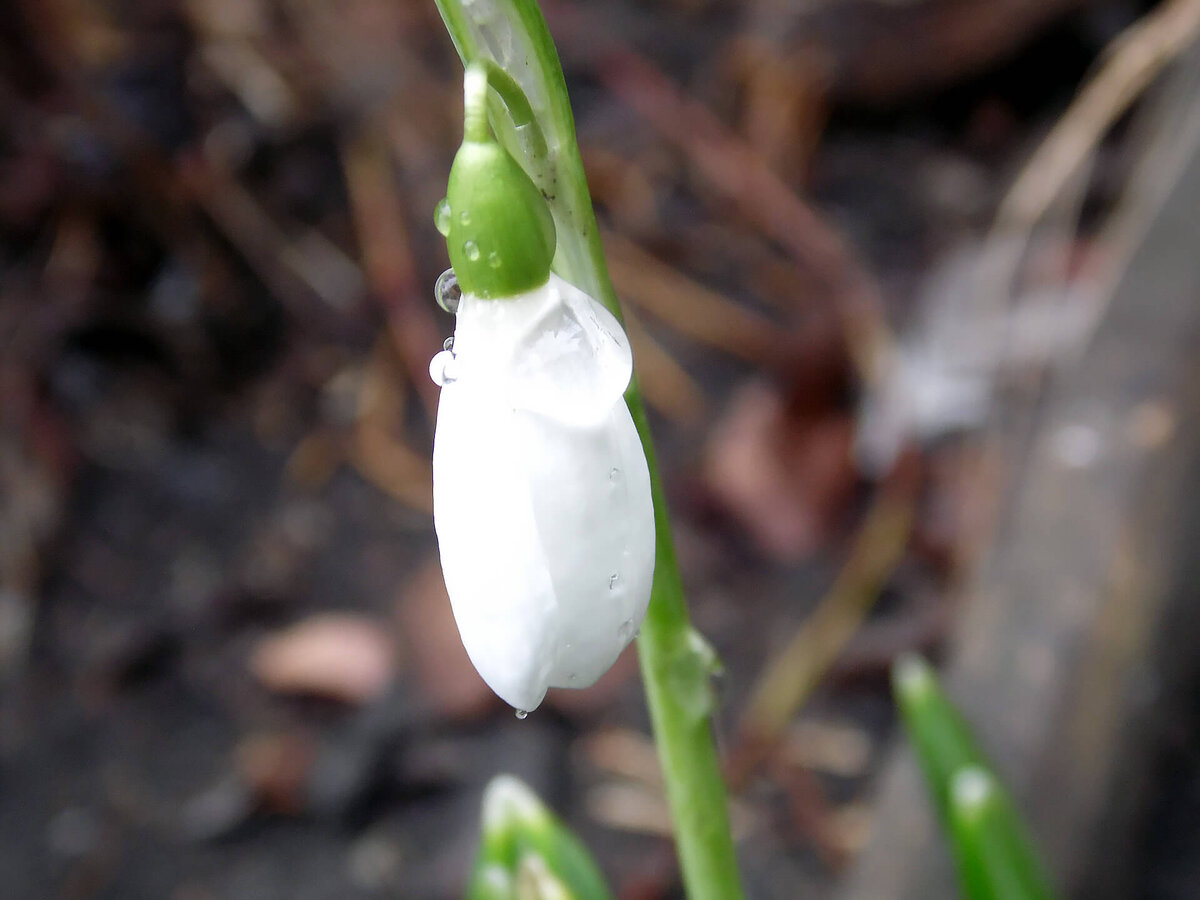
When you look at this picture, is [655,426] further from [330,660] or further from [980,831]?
[980,831]

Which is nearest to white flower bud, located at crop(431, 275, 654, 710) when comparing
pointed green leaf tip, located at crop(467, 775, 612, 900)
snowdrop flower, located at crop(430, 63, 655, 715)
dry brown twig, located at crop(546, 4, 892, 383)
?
snowdrop flower, located at crop(430, 63, 655, 715)

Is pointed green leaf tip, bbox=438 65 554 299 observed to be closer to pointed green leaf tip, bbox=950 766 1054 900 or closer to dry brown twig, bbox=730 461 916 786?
pointed green leaf tip, bbox=950 766 1054 900

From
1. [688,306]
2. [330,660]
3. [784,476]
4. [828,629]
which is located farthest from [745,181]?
[330,660]

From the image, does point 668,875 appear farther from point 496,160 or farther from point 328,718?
point 496,160

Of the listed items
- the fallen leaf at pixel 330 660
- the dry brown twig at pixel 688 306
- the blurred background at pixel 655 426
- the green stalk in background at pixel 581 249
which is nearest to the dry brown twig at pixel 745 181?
the blurred background at pixel 655 426

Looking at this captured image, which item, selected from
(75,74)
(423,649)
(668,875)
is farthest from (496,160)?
(75,74)

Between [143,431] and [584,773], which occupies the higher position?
Result: [143,431]

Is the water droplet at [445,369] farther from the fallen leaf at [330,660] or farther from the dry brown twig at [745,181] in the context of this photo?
the dry brown twig at [745,181]
